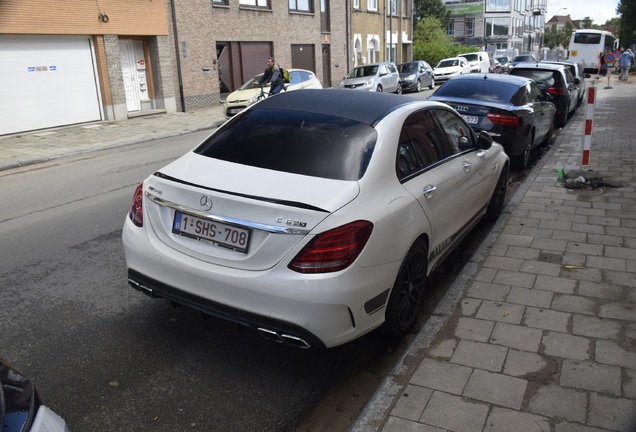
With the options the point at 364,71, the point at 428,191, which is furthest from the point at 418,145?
the point at 364,71

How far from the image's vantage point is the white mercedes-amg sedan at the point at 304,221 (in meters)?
3.12

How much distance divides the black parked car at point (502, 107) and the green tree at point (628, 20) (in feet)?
145

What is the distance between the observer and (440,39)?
52938 mm

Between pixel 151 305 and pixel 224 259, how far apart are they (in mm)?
1503

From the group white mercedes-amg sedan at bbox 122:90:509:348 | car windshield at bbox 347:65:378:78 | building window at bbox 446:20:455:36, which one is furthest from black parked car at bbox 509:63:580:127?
building window at bbox 446:20:455:36

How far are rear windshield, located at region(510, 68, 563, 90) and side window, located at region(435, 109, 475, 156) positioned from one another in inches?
399

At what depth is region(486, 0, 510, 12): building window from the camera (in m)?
73.9

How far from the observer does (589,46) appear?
48.1 metres

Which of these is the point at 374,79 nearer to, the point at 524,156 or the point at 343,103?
the point at 524,156

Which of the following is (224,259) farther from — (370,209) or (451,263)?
(451,263)

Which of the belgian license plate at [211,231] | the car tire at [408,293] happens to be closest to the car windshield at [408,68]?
the car tire at [408,293]

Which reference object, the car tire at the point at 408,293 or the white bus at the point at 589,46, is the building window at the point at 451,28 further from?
the car tire at the point at 408,293

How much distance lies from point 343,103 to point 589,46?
168ft

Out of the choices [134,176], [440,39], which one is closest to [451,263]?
[134,176]
